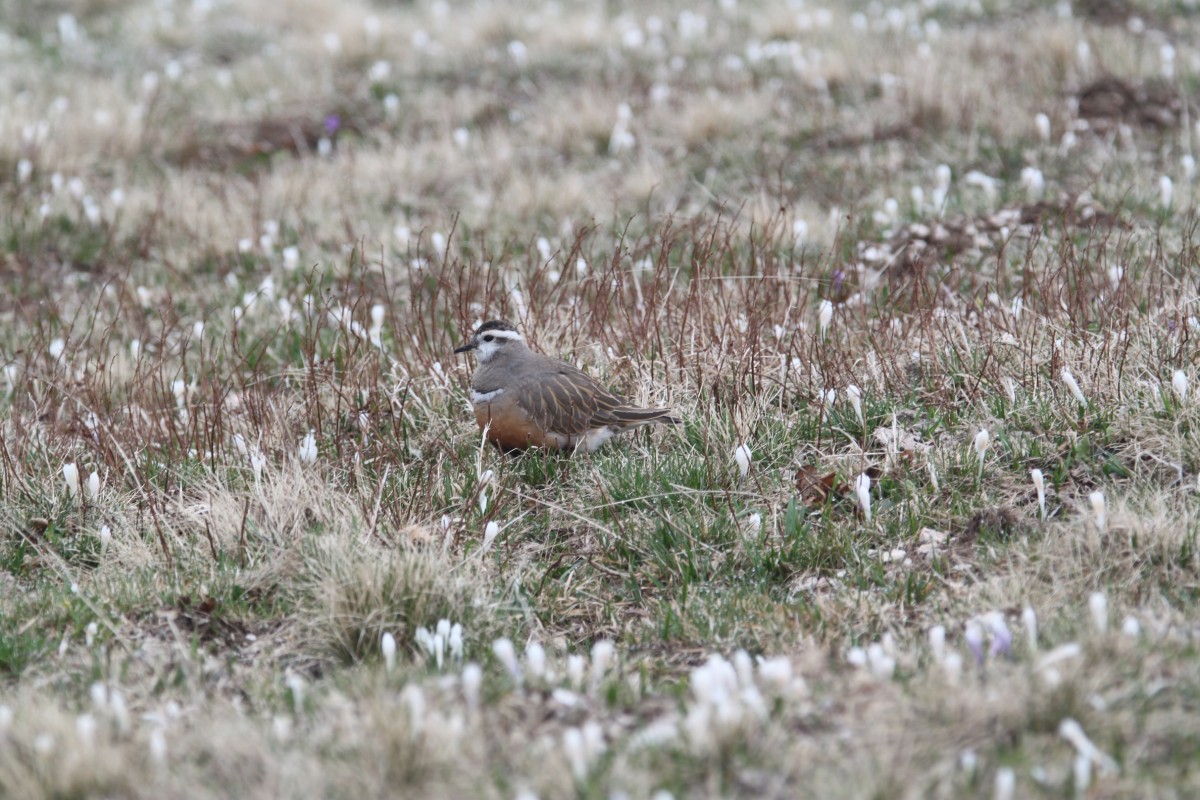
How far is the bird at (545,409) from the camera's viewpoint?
20.3ft

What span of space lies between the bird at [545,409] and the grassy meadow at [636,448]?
0.51ft

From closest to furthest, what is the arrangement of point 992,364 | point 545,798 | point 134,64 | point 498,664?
point 545,798 < point 498,664 < point 992,364 < point 134,64

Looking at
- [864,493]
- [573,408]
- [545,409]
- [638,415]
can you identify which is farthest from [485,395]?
[864,493]

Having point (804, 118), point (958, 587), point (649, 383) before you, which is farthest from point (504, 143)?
point (958, 587)

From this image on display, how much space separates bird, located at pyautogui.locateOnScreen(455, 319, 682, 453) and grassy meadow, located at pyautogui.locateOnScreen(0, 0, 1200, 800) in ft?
0.51

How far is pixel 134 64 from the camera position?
1429 centimetres

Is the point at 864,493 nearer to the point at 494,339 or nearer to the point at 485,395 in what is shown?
the point at 485,395

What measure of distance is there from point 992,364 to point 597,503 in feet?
7.24

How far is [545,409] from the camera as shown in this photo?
618 centimetres

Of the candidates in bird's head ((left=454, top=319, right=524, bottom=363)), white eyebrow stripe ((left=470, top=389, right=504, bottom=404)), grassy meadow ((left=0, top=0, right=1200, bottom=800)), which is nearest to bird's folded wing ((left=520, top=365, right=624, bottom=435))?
white eyebrow stripe ((left=470, top=389, right=504, bottom=404))

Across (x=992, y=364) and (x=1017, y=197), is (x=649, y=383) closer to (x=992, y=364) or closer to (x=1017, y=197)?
(x=992, y=364)

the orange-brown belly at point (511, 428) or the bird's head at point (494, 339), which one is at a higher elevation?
the bird's head at point (494, 339)

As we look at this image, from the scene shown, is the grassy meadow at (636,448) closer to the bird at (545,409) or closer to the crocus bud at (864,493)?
the crocus bud at (864,493)

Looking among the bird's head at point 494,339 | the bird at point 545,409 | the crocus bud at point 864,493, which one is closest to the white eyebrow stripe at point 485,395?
the bird at point 545,409
